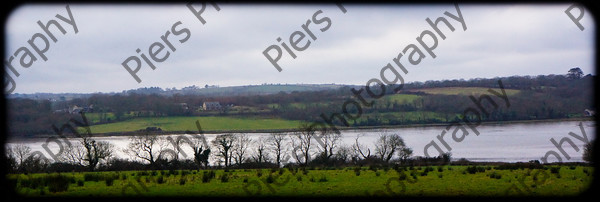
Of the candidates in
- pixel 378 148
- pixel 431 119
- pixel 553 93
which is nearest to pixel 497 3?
pixel 378 148

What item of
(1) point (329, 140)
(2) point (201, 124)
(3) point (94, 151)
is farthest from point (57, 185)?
(1) point (329, 140)

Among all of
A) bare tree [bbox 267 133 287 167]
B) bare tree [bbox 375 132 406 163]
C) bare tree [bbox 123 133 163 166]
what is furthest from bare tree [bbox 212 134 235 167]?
bare tree [bbox 375 132 406 163]

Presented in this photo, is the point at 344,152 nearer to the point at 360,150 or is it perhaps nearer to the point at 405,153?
the point at 360,150

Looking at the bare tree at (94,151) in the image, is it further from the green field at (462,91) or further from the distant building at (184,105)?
the green field at (462,91)

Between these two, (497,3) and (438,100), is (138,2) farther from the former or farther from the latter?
(438,100)

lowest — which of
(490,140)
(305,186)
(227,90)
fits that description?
(305,186)
